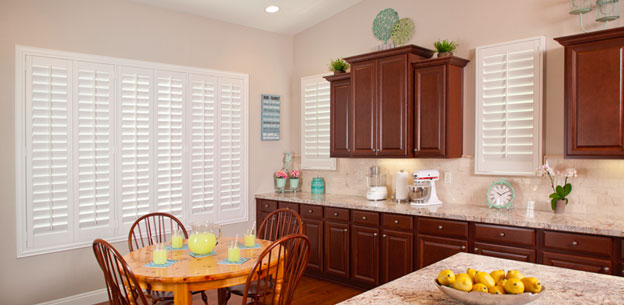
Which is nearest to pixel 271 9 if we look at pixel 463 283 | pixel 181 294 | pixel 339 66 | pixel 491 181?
pixel 339 66

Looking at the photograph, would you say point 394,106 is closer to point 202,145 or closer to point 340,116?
point 340,116

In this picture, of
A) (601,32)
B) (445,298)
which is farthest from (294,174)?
(445,298)

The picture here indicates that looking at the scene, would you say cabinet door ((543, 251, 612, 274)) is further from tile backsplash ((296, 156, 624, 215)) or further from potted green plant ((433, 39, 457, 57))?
potted green plant ((433, 39, 457, 57))

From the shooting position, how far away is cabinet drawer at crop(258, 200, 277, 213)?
5.27 metres

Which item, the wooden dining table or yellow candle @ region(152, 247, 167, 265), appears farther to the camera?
yellow candle @ region(152, 247, 167, 265)

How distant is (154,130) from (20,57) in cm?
128

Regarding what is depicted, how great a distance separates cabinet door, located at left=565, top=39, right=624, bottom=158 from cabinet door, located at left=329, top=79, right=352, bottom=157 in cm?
219

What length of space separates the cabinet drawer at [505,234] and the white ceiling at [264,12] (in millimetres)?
2933

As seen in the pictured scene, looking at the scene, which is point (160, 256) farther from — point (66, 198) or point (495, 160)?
point (495, 160)

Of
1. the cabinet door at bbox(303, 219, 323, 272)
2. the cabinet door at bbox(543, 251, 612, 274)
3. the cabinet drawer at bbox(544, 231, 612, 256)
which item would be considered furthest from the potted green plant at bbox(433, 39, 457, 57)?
the cabinet door at bbox(303, 219, 323, 272)

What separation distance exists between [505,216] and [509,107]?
985 mm

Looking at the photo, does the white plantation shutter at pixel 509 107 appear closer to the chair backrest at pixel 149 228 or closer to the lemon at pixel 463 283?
the lemon at pixel 463 283

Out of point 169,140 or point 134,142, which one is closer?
point 134,142

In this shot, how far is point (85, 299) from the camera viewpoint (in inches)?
163
